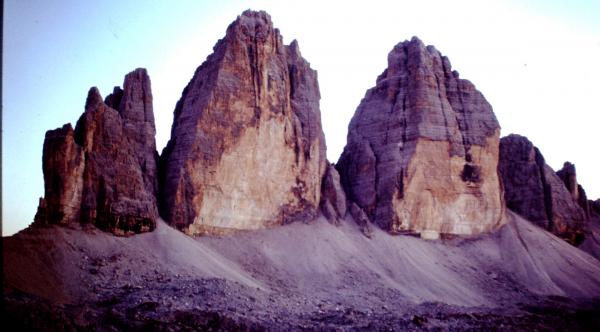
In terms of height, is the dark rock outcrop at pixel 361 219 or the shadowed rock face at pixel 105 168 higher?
the shadowed rock face at pixel 105 168

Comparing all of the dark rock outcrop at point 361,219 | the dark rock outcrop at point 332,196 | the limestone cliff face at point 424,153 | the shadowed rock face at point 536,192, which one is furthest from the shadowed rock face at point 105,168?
the shadowed rock face at point 536,192

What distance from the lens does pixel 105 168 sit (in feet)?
105

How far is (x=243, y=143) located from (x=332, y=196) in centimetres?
1011

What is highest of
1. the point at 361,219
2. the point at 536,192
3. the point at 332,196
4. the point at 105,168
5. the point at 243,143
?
the point at 243,143

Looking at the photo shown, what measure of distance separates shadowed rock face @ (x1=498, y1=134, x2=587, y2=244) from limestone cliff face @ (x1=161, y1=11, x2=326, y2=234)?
906 inches

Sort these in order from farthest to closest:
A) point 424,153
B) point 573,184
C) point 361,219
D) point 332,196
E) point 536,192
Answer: point 573,184
point 536,192
point 424,153
point 332,196
point 361,219

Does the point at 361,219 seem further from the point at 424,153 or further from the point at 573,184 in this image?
the point at 573,184

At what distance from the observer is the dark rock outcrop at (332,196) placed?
4562cm

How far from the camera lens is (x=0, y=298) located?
18.2 meters

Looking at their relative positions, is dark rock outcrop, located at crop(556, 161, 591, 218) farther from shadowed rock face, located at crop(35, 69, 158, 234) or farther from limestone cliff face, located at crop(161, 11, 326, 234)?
shadowed rock face, located at crop(35, 69, 158, 234)

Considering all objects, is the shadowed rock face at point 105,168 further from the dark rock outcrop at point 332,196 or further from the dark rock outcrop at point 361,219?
the dark rock outcrop at point 361,219

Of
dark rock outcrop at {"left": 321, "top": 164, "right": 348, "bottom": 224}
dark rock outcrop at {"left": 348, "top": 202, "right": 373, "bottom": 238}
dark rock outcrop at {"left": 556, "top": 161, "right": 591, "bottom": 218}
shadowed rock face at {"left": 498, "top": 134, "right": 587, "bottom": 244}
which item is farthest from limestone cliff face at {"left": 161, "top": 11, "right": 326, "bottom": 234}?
dark rock outcrop at {"left": 556, "top": 161, "right": 591, "bottom": 218}

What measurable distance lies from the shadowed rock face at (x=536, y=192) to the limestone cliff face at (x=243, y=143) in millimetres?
23001

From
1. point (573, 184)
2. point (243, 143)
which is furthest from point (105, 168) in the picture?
point (573, 184)
